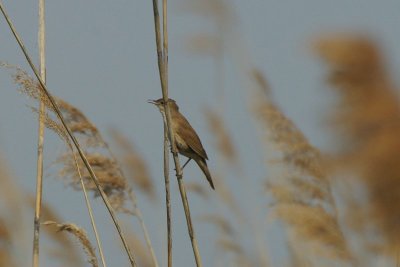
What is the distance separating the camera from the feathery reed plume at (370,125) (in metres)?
2.81

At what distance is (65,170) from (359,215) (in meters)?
1.46

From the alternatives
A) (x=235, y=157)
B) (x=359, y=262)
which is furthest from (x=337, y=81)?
(x=235, y=157)

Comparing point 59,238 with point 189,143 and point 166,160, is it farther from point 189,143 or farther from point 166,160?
point 166,160

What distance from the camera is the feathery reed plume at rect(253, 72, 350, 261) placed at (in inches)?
162

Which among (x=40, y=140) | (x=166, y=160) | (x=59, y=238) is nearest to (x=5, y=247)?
(x=59, y=238)

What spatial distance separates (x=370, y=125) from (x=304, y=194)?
1514 millimetres

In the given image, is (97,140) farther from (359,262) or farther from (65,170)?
(359,262)

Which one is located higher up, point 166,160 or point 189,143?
point 189,143

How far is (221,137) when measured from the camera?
6406 mm

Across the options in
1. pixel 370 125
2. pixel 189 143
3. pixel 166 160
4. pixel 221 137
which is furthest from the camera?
pixel 221 137

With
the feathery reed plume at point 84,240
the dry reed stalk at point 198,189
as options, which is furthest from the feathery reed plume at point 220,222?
the feathery reed plume at point 84,240

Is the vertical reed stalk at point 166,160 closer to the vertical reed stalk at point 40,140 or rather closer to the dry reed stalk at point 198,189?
the vertical reed stalk at point 40,140

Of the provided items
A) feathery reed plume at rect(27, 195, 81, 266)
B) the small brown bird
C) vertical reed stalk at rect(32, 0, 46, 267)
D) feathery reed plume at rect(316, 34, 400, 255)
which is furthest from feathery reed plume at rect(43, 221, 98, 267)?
the small brown bird

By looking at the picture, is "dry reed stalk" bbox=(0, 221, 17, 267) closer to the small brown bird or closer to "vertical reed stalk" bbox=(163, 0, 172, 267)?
the small brown bird
